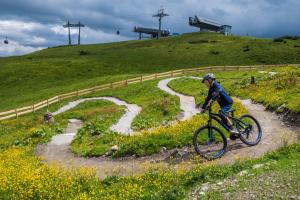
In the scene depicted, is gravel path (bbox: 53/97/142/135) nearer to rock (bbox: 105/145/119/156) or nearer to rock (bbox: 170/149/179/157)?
rock (bbox: 105/145/119/156)

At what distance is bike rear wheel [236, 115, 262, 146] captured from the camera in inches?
672

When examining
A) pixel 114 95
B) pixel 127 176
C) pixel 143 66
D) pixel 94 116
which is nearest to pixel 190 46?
pixel 143 66

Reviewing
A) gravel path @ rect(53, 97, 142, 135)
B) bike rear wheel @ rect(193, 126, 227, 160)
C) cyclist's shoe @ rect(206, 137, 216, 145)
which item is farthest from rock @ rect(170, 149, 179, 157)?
gravel path @ rect(53, 97, 142, 135)

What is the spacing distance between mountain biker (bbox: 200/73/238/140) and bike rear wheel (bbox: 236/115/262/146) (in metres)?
0.41

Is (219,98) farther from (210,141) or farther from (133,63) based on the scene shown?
(133,63)

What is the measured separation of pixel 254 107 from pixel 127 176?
46.9ft

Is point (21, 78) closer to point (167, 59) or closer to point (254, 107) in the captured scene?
point (167, 59)

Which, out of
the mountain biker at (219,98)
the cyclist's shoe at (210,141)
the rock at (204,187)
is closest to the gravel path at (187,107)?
the mountain biker at (219,98)

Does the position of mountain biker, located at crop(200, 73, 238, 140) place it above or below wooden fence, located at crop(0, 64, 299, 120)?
above

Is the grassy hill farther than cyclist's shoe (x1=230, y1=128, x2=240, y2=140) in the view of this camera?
Yes

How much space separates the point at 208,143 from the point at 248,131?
6.13 feet

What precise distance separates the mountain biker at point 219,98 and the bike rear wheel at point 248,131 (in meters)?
0.41

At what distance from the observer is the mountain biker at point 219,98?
52.1 ft

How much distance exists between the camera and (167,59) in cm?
9800
